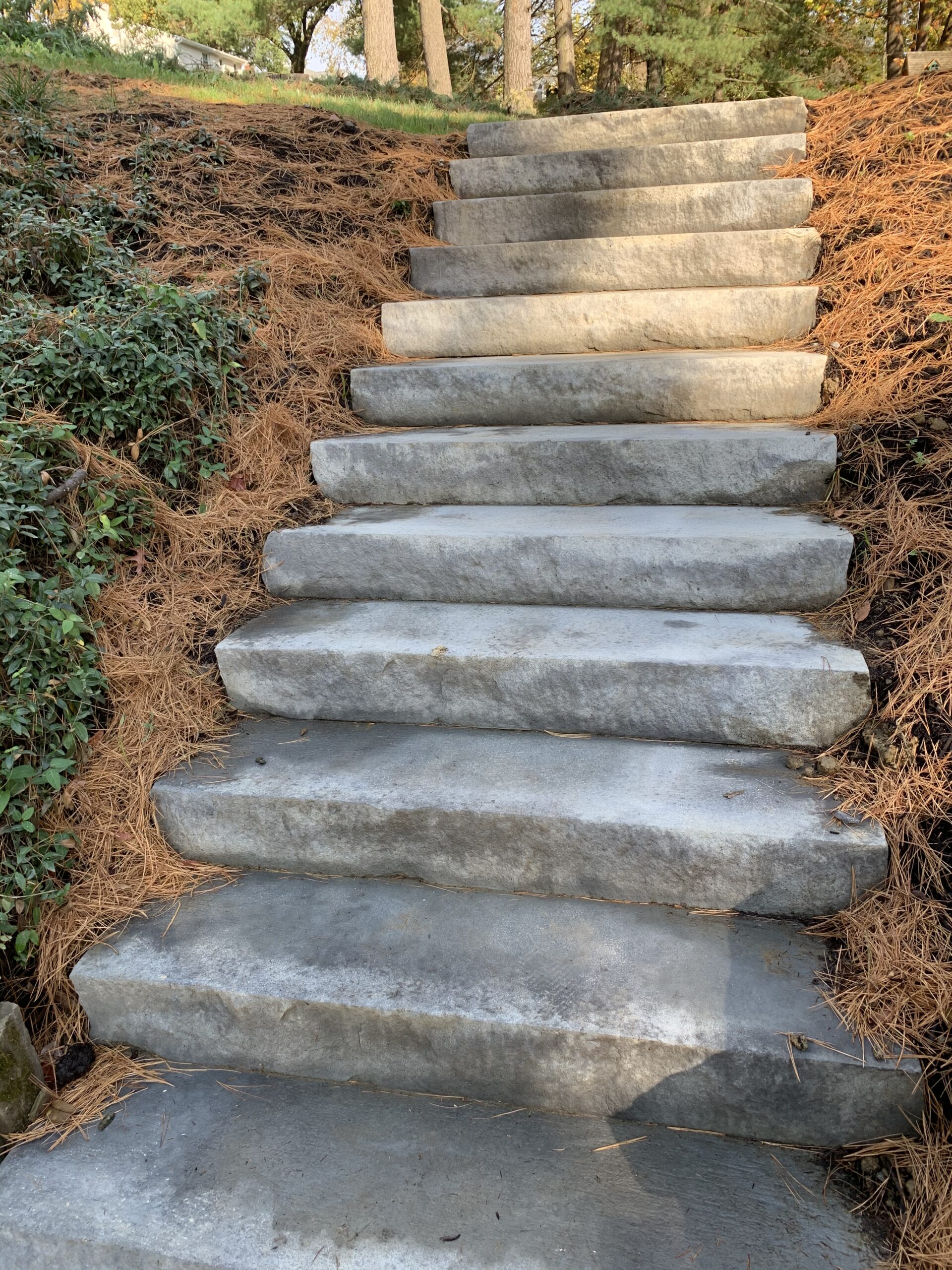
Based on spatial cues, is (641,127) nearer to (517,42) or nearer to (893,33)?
(517,42)

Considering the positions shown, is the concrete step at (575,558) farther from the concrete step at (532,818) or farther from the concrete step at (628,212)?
the concrete step at (628,212)

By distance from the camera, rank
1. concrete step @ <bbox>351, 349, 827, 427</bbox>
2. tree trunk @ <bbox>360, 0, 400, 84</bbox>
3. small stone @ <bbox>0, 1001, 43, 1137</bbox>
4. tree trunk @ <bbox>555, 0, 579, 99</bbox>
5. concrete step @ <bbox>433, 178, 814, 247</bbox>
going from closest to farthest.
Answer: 1. small stone @ <bbox>0, 1001, 43, 1137</bbox>
2. concrete step @ <bbox>351, 349, 827, 427</bbox>
3. concrete step @ <bbox>433, 178, 814, 247</bbox>
4. tree trunk @ <bbox>360, 0, 400, 84</bbox>
5. tree trunk @ <bbox>555, 0, 579, 99</bbox>

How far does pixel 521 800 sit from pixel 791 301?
214cm

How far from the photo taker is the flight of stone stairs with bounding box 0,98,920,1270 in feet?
4.56

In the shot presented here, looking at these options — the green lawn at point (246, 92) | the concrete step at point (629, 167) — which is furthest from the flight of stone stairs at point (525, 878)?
the green lawn at point (246, 92)

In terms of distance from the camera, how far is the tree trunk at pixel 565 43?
10383mm

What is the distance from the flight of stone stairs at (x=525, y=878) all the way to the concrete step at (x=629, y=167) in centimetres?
102

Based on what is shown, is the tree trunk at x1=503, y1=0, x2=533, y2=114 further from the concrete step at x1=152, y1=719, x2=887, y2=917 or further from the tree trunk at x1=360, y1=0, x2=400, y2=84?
the concrete step at x1=152, y1=719, x2=887, y2=917

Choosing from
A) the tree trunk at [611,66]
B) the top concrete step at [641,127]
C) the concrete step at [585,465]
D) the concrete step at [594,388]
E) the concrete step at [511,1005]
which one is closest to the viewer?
the concrete step at [511,1005]

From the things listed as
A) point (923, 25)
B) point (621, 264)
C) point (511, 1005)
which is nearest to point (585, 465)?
point (621, 264)

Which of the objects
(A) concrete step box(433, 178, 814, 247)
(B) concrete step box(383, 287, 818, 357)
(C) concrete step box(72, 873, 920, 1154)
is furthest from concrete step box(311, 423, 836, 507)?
(C) concrete step box(72, 873, 920, 1154)

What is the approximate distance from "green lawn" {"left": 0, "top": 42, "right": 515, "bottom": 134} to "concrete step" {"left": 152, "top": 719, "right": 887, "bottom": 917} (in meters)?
3.88

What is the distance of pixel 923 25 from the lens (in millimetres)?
8898

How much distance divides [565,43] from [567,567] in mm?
11347
